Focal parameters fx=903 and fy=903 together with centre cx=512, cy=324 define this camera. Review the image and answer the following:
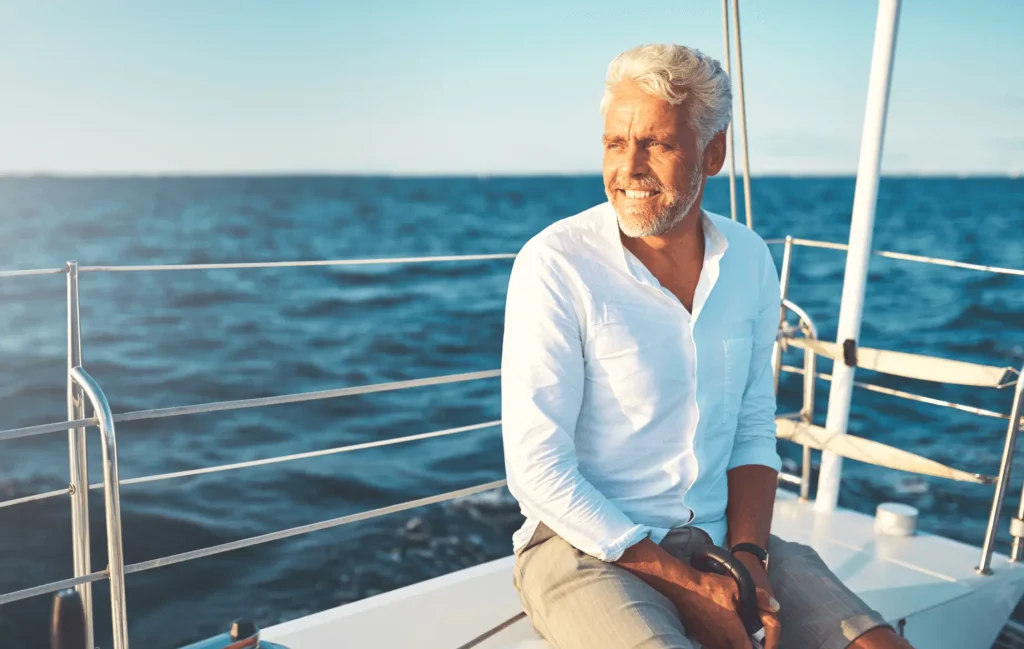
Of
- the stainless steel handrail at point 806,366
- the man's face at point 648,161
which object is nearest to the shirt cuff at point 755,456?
the man's face at point 648,161

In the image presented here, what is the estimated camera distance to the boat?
149 centimetres

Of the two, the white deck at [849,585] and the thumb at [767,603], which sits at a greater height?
the thumb at [767,603]

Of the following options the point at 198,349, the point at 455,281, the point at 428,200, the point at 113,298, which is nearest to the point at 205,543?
the point at 198,349

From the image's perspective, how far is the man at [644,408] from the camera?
131 cm

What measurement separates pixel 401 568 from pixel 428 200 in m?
46.6

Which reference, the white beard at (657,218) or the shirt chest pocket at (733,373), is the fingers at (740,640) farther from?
the white beard at (657,218)

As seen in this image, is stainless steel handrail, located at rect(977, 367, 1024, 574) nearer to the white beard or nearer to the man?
the man

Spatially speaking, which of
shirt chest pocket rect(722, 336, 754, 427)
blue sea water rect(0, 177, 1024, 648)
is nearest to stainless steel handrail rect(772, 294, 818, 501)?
shirt chest pocket rect(722, 336, 754, 427)

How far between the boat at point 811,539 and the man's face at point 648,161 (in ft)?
2.14

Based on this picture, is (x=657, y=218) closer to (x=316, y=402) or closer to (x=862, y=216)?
(x=862, y=216)

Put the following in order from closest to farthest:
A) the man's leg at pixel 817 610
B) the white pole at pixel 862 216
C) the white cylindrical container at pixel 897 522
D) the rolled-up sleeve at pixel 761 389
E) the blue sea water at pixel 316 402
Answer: the man's leg at pixel 817 610, the rolled-up sleeve at pixel 761 389, the white pole at pixel 862 216, the white cylindrical container at pixel 897 522, the blue sea water at pixel 316 402

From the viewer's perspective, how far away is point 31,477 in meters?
7.45

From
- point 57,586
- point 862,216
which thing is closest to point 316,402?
point 862,216

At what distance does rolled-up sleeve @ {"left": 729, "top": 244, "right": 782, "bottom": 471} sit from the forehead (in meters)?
0.33
